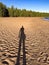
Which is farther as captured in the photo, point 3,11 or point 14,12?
point 14,12

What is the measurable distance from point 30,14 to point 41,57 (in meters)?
100

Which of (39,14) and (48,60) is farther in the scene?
(39,14)

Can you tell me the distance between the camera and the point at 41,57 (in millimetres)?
9023

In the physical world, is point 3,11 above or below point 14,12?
above

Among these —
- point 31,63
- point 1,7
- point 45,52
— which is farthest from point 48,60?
point 1,7

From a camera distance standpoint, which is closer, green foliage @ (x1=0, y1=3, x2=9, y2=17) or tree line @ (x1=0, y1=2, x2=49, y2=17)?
green foliage @ (x1=0, y1=3, x2=9, y2=17)

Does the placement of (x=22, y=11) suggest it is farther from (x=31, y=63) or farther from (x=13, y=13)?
(x=31, y=63)

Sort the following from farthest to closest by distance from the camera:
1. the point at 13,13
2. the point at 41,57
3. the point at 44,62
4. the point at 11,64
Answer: the point at 13,13
the point at 41,57
the point at 44,62
the point at 11,64

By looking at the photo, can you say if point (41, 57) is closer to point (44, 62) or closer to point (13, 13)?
point (44, 62)

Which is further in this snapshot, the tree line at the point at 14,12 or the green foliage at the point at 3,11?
the tree line at the point at 14,12

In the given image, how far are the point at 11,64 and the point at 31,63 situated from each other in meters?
0.83

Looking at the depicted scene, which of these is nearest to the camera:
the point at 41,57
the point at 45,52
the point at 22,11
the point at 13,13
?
the point at 41,57

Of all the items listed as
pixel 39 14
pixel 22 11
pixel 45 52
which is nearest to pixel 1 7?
pixel 22 11

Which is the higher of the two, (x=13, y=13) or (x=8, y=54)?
(x=8, y=54)
